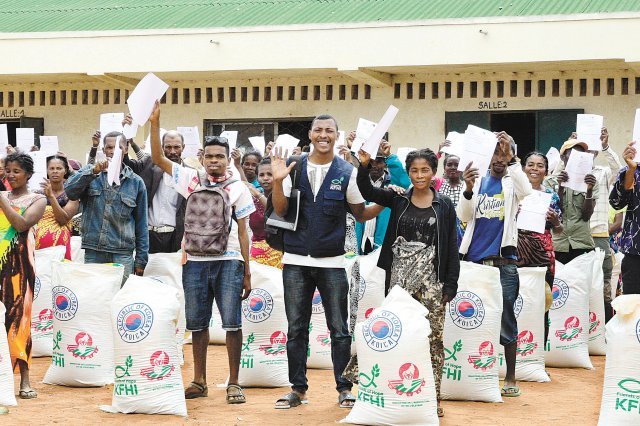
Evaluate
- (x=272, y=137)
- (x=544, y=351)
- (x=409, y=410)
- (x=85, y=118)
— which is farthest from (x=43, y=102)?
(x=409, y=410)

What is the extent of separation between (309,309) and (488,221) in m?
1.47

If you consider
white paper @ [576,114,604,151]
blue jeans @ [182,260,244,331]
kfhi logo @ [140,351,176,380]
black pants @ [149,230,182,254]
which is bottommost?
kfhi logo @ [140,351,176,380]

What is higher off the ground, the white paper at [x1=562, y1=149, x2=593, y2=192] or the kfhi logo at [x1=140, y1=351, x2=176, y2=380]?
the white paper at [x1=562, y1=149, x2=593, y2=192]

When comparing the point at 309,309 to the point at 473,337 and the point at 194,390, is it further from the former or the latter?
the point at 473,337

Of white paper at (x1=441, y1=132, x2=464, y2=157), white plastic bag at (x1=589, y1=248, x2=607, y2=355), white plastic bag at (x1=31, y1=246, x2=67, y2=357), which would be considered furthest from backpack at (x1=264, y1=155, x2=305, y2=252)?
white plastic bag at (x1=589, y1=248, x2=607, y2=355)

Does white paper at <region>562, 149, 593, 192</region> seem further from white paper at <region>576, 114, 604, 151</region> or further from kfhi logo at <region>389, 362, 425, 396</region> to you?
kfhi logo at <region>389, 362, 425, 396</region>

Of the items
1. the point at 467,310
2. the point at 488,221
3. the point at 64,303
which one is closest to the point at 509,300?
the point at 467,310

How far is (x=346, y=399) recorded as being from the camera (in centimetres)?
783

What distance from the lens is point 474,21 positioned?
16.6 meters

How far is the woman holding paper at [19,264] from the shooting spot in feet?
26.9

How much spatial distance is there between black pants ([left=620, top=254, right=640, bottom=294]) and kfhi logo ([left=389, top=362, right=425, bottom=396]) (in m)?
1.63

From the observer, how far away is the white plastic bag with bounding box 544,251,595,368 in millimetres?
10383

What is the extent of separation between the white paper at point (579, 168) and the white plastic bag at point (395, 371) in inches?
124

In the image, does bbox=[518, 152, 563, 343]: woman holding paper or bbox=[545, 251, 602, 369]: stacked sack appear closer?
bbox=[518, 152, 563, 343]: woman holding paper
